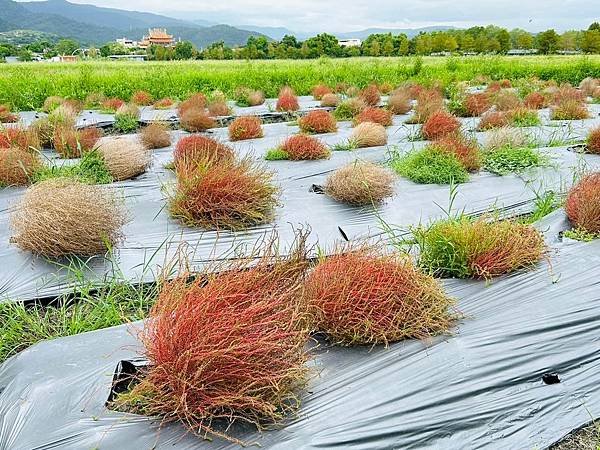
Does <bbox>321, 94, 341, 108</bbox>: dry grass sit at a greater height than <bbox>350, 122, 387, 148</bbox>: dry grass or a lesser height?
lesser

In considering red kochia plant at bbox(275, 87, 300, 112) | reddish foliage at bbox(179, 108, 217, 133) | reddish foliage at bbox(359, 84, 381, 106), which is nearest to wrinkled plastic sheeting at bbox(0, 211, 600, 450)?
reddish foliage at bbox(179, 108, 217, 133)

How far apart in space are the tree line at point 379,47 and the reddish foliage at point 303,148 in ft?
106

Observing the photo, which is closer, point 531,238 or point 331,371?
point 331,371

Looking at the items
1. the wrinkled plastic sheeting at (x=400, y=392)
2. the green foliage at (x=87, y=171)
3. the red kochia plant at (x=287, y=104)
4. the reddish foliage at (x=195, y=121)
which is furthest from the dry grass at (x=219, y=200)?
the red kochia plant at (x=287, y=104)

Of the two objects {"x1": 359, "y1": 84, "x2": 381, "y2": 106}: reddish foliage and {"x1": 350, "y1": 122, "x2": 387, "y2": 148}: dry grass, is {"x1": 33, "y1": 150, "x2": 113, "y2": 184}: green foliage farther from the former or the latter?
{"x1": 359, "y1": 84, "x2": 381, "y2": 106}: reddish foliage

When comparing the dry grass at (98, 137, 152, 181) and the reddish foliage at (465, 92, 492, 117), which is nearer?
the dry grass at (98, 137, 152, 181)

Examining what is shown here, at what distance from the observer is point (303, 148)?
19.8 ft

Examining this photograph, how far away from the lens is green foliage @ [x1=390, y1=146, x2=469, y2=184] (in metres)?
5.11

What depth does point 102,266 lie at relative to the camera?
3463mm

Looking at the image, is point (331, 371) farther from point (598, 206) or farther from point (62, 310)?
point (598, 206)

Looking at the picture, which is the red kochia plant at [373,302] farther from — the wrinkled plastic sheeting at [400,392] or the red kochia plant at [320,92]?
the red kochia plant at [320,92]

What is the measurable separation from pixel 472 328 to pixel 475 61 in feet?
63.3

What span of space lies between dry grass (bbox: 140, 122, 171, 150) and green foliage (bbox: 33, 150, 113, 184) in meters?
1.54

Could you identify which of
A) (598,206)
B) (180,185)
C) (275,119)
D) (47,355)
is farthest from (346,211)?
(275,119)
